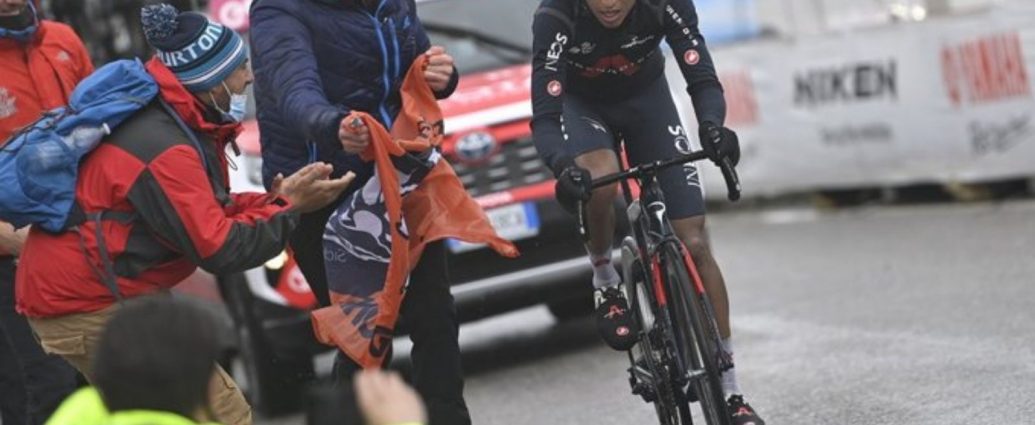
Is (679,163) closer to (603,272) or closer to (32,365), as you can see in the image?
(603,272)

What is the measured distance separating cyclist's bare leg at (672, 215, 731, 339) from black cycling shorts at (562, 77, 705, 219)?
242 millimetres

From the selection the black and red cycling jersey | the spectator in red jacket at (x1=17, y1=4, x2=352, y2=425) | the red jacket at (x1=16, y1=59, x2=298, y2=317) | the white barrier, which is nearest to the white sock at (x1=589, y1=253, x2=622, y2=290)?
the black and red cycling jersey

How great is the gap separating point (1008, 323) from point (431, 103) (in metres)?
4.21

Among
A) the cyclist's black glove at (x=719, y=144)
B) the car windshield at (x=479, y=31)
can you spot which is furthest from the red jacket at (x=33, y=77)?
the car windshield at (x=479, y=31)

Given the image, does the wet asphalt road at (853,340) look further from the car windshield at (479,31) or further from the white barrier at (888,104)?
the car windshield at (479,31)

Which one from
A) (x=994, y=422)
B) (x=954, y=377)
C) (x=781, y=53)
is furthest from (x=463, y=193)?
(x=781, y=53)

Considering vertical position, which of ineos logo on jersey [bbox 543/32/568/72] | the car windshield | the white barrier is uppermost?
ineos logo on jersey [bbox 543/32/568/72]

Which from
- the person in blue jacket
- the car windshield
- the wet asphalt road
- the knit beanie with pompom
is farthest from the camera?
the car windshield

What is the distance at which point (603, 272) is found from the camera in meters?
7.23

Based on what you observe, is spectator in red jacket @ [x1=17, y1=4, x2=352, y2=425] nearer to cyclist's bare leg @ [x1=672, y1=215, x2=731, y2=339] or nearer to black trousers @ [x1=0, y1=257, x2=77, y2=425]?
black trousers @ [x1=0, y1=257, x2=77, y2=425]

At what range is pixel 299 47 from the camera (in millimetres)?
6070

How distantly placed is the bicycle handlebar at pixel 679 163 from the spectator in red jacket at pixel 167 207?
40.3 inches

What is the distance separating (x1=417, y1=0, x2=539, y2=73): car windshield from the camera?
34.7ft

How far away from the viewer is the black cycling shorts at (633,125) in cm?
703
